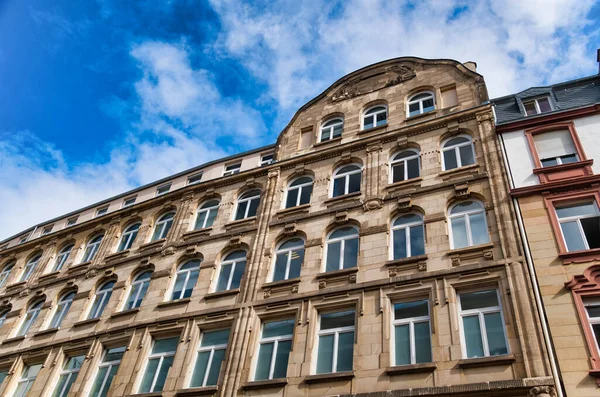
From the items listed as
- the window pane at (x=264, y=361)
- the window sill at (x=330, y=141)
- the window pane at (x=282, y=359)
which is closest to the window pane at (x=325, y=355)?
the window pane at (x=282, y=359)

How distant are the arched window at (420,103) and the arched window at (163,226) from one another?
1210cm

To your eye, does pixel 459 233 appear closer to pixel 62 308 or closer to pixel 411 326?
pixel 411 326

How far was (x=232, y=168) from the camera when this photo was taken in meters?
25.7

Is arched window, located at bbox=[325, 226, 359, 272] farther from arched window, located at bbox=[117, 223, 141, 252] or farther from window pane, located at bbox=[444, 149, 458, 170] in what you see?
arched window, located at bbox=[117, 223, 141, 252]

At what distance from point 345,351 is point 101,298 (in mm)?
12507

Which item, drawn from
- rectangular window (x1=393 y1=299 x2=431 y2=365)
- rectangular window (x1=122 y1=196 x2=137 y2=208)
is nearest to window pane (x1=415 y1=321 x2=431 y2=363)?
rectangular window (x1=393 y1=299 x2=431 y2=365)

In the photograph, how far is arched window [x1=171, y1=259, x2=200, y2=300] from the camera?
19969 mm

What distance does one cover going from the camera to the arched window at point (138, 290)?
68.6ft

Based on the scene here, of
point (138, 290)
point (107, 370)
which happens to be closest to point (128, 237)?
point (138, 290)

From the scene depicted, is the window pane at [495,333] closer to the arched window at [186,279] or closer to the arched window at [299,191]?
the arched window at [299,191]

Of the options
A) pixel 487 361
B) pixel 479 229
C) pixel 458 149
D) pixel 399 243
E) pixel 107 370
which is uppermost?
pixel 458 149

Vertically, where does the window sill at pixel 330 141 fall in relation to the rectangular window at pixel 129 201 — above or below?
below

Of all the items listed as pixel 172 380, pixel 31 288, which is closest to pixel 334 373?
pixel 172 380

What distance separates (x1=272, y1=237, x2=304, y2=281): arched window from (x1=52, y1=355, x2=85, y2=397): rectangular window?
8471mm
